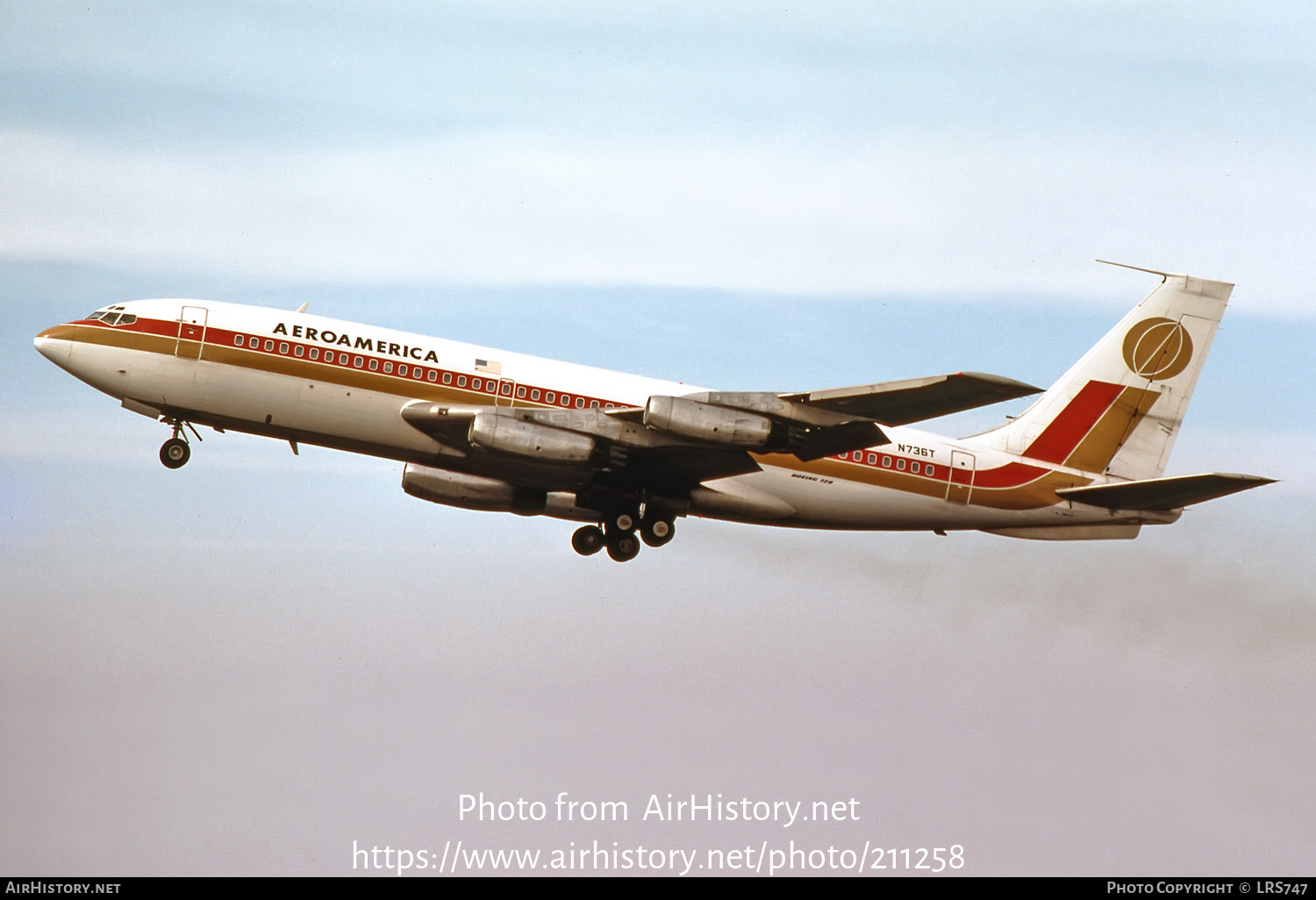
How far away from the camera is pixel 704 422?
33.2m

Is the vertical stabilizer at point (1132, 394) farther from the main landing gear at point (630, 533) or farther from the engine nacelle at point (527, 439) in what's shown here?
the engine nacelle at point (527, 439)

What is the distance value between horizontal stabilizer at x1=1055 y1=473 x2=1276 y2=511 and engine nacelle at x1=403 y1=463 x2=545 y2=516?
15.5 metres

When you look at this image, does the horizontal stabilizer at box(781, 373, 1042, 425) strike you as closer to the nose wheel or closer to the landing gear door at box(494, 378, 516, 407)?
the landing gear door at box(494, 378, 516, 407)

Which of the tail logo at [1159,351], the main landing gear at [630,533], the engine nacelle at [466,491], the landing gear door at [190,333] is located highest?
the tail logo at [1159,351]

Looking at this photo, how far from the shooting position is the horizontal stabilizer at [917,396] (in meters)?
30.8

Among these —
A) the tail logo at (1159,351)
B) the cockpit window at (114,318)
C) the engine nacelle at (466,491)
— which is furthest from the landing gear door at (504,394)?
the tail logo at (1159,351)

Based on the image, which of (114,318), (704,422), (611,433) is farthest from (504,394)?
(114,318)

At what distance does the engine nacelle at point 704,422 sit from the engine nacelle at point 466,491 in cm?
753

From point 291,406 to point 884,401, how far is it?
1494 centimetres

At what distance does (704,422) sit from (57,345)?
659 inches

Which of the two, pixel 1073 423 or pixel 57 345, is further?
pixel 1073 423

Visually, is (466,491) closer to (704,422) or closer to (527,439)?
(527,439)

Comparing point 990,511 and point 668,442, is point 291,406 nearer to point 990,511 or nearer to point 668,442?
point 668,442
